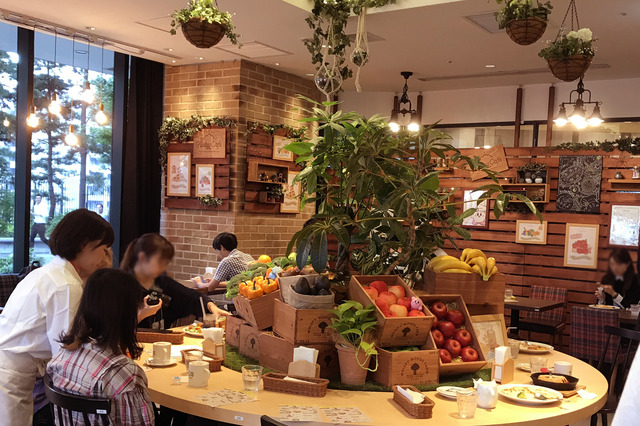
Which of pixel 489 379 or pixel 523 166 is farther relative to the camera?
pixel 523 166

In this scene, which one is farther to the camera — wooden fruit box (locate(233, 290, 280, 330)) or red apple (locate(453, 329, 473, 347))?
wooden fruit box (locate(233, 290, 280, 330))

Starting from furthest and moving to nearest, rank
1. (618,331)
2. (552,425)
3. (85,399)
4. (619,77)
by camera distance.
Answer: (619,77) → (618,331) → (552,425) → (85,399)

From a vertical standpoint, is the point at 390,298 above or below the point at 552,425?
above

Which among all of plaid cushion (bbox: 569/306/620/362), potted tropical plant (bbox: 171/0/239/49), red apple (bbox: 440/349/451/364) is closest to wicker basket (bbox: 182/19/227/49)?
potted tropical plant (bbox: 171/0/239/49)

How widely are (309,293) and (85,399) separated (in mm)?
1080

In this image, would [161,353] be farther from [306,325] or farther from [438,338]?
[438,338]

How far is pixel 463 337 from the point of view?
127 inches

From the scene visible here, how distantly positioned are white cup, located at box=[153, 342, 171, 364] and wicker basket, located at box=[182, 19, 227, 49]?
2.90m

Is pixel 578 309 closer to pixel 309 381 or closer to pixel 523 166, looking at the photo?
pixel 523 166

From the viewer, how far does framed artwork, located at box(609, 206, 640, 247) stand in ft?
26.6

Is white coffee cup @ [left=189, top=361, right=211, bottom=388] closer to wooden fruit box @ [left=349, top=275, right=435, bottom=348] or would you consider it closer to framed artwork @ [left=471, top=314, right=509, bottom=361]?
wooden fruit box @ [left=349, top=275, right=435, bottom=348]

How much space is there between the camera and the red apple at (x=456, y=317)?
3248mm

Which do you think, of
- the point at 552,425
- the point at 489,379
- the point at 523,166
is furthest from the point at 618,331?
the point at 523,166

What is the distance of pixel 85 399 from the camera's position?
244 cm
